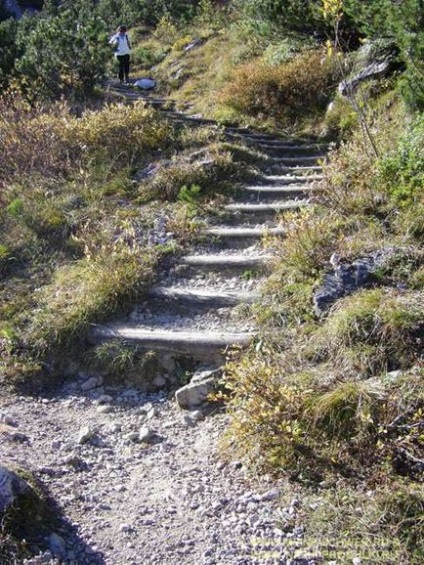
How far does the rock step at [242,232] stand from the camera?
266 inches

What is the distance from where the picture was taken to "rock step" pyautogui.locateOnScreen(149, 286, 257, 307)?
5.93m

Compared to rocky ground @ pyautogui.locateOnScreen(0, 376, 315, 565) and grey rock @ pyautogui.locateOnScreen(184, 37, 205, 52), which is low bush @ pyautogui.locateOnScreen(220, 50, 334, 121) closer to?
grey rock @ pyautogui.locateOnScreen(184, 37, 205, 52)

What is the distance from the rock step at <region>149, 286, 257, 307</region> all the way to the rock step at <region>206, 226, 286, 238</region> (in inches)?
39.1

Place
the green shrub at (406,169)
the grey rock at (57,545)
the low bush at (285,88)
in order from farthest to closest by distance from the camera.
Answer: the low bush at (285,88), the green shrub at (406,169), the grey rock at (57,545)

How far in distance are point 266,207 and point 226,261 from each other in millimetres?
1287

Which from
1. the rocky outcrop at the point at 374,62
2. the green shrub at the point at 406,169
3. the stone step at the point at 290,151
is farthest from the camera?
the stone step at the point at 290,151

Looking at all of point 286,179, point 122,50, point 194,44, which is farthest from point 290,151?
point 194,44

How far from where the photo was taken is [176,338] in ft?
18.0

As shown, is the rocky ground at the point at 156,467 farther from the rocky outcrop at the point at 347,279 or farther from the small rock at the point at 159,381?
the rocky outcrop at the point at 347,279

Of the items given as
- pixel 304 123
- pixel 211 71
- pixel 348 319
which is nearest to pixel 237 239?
pixel 348 319

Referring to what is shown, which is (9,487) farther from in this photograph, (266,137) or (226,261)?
(266,137)

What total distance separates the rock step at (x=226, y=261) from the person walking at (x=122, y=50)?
33.4 feet

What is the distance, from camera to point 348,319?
4.69m

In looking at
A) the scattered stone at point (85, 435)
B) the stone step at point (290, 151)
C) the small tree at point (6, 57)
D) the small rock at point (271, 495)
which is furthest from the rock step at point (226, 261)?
the small tree at point (6, 57)
